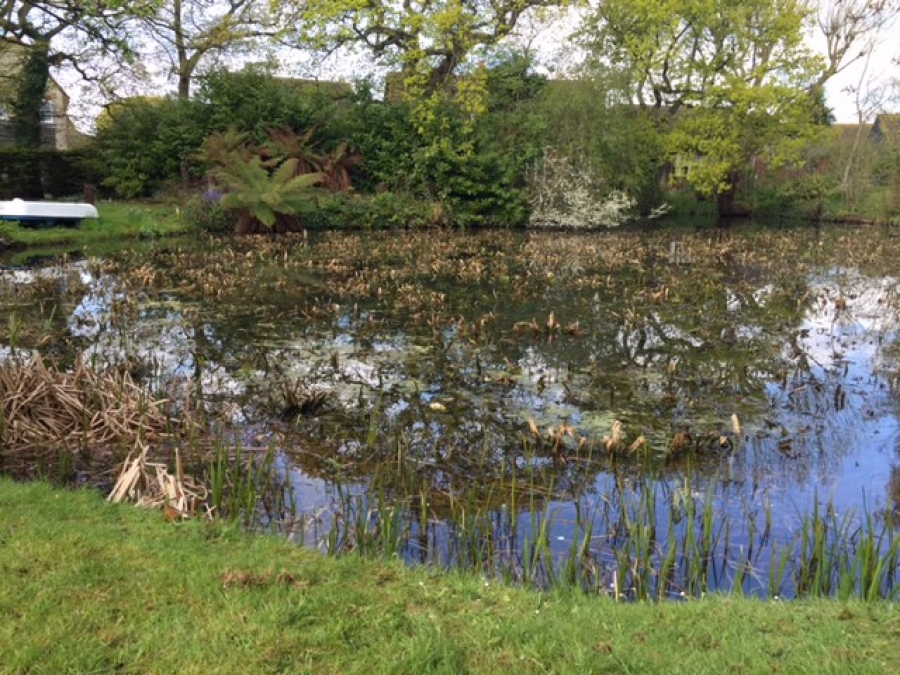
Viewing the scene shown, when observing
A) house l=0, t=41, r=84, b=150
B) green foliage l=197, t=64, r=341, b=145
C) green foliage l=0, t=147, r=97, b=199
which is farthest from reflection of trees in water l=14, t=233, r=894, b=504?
house l=0, t=41, r=84, b=150

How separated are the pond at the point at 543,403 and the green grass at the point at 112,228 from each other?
14.4 ft

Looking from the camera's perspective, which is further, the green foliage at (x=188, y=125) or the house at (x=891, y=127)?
the house at (x=891, y=127)

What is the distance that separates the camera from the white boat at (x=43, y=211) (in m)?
19.4

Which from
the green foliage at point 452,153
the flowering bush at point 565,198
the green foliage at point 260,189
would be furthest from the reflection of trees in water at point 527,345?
the flowering bush at point 565,198

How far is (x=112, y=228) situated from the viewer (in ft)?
70.1

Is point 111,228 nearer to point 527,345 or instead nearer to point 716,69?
point 527,345

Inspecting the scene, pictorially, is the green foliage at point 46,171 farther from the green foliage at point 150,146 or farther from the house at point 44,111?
the house at point 44,111

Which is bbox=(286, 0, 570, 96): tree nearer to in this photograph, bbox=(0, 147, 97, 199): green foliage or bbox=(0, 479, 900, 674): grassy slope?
bbox=(0, 147, 97, 199): green foliage

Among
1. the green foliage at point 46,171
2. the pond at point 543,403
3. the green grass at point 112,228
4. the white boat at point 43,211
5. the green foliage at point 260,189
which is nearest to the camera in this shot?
the pond at point 543,403

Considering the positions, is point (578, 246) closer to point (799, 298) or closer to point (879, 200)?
Answer: point (799, 298)

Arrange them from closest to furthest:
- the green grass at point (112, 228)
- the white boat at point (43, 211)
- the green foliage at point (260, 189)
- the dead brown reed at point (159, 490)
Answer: the dead brown reed at point (159, 490) → the green grass at point (112, 228) → the white boat at point (43, 211) → the green foliage at point (260, 189)

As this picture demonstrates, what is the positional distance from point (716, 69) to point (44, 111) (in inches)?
1132

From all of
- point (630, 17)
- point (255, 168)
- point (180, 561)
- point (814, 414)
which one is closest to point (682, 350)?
point (814, 414)

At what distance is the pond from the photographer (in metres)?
4.52
